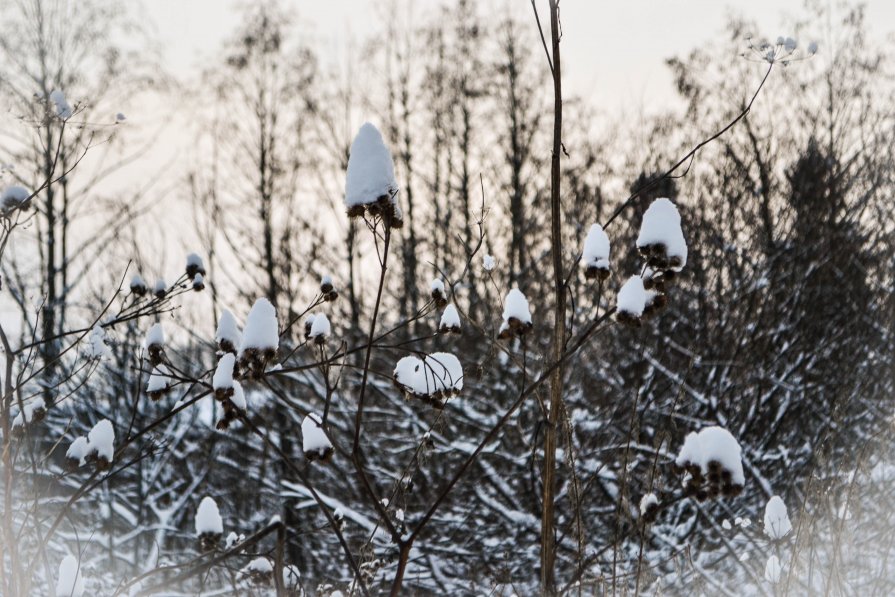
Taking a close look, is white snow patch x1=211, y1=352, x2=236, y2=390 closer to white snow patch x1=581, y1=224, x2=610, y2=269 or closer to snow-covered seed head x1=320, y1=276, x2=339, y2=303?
white snow patch x1=581, y1=224, x2=610, y2=269

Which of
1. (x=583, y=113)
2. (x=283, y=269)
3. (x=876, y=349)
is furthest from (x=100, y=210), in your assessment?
(x=876, y=349)

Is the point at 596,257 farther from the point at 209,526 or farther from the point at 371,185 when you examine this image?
the point at 209,526

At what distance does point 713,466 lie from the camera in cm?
116

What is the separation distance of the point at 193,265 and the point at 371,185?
5.33 feet

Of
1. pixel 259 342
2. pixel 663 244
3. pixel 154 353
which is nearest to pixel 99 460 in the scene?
pixel 154 353

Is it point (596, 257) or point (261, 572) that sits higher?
point (596, 257)

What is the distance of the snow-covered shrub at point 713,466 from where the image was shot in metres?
1.14

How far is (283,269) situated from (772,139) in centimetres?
669

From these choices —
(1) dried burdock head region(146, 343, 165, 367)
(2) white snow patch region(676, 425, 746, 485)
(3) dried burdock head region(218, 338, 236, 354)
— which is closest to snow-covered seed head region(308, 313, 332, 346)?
(3) dried burdock head region(218, 338, 236, 354)

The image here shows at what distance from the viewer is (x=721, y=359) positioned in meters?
6.00

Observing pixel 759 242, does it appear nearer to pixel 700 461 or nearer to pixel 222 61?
pixel 700 461

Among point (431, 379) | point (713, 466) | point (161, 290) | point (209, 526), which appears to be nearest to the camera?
point (713, 466)

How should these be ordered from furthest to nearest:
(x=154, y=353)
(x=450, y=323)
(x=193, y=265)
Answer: (x=193, y=265)
(x=450, y=323)
(x=154, y=353)

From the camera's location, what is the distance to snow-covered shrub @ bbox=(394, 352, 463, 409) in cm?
153
